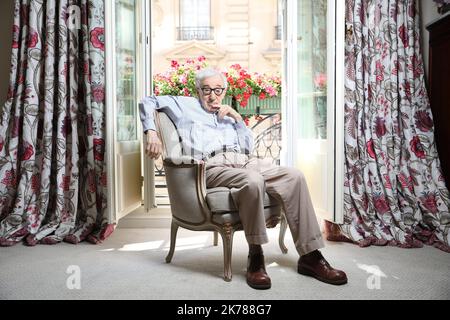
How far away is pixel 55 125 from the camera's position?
3.08 metres

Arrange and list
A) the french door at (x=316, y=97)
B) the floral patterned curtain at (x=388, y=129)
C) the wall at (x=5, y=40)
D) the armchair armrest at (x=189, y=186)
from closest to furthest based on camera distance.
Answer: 1. the armchair armrest at (x=189, y=186)
2. the french door at (x=316, y=97)
3. the floral patterned curtain at (x=388, y=129)
4. the wall at (x=5, y=40)

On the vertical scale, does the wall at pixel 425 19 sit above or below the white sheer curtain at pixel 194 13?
below

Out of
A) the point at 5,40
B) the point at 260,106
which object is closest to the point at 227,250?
the point at 5,40

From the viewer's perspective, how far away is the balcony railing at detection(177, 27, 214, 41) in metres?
11.1

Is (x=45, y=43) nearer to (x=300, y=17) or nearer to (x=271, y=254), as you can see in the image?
(x=300, y=17)

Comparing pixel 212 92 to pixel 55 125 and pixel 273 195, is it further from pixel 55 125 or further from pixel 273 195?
pixel 55 125

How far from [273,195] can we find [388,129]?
1.18 m

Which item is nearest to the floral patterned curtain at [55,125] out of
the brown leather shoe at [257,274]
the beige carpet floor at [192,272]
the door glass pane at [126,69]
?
the door glass pane at [126,69]

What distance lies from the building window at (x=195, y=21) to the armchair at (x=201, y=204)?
9.25 m

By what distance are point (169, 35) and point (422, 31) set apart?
8.80 metres

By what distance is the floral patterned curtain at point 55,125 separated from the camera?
2.97 metres

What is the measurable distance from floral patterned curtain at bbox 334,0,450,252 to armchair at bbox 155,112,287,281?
88 centimetres

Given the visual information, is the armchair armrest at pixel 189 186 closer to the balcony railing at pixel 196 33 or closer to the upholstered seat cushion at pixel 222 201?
the upholstered seat cushion at pixel 222 201

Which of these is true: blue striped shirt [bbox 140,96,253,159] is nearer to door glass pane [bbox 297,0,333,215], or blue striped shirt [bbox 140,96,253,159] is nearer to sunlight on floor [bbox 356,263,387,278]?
door glass pane [bbox 297,0,333,215]
